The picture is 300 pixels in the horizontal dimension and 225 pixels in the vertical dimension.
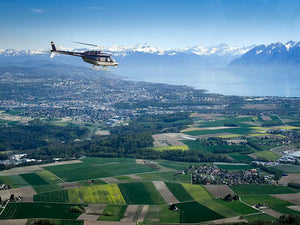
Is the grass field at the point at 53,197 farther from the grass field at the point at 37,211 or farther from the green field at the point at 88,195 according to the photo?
the grass field at the point at 37,211

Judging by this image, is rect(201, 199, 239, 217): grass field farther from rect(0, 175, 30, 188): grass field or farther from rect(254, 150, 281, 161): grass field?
rect(0, 175, 30, 188): grass field

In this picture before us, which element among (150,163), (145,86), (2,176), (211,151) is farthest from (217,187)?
(145,86)

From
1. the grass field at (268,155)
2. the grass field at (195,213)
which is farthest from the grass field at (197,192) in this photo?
the grass field at (268,155)

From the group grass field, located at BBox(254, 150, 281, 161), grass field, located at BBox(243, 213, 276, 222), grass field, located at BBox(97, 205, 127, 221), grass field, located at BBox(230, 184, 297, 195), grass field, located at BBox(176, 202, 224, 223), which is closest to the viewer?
grass field, located at BBox(243, 213, 276, 222)

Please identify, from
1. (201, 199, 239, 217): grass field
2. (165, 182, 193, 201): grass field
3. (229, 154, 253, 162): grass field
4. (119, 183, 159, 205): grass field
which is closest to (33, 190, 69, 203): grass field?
(119, 183, 159, 205): grass field

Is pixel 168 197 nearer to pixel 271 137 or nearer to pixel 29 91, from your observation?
pixel 271 137

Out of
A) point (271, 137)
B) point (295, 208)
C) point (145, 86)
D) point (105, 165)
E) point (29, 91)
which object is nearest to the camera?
point (295, 208)

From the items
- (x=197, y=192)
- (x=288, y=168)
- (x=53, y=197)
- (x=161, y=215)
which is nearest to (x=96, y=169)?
(x=53, y=197)
